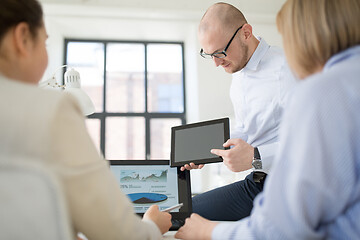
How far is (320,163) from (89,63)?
14.8 feet

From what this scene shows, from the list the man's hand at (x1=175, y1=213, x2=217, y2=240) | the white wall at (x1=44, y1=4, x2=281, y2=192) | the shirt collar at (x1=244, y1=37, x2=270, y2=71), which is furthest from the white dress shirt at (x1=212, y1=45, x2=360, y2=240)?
the white wall at (x1=44, y1=4, x2=281, y2=192)

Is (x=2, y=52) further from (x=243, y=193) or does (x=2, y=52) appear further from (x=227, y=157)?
(x=243, y=193)

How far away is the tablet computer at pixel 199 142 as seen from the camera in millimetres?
1486

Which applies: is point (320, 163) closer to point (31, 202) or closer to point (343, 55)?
point (343, 55)

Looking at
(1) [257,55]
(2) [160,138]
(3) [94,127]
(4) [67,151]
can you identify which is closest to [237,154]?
(1) [257,55]

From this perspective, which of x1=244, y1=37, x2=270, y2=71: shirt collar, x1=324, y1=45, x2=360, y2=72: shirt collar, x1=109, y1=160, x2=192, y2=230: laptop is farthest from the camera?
x1=244, y1=37, x2=270, y2=71: shirt collar

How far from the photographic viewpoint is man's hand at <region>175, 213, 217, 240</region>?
88cm

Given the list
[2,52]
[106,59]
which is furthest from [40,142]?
[106,59]

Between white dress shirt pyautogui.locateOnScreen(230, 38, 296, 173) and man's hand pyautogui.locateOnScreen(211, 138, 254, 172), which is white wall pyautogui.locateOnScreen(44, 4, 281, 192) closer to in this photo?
white dress shirt pyautogui.locateOnScreen(230, 38, 296, 173)

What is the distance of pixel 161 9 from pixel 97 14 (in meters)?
0.75

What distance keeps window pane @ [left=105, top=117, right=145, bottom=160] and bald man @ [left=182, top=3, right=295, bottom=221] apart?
2.75 metres

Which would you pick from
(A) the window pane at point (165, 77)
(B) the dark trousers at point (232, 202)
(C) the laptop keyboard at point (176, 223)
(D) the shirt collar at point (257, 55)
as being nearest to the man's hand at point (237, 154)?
(B) the dark trousers at point (232, 202)

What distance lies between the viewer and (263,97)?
181cm

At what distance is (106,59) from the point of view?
4.80m
